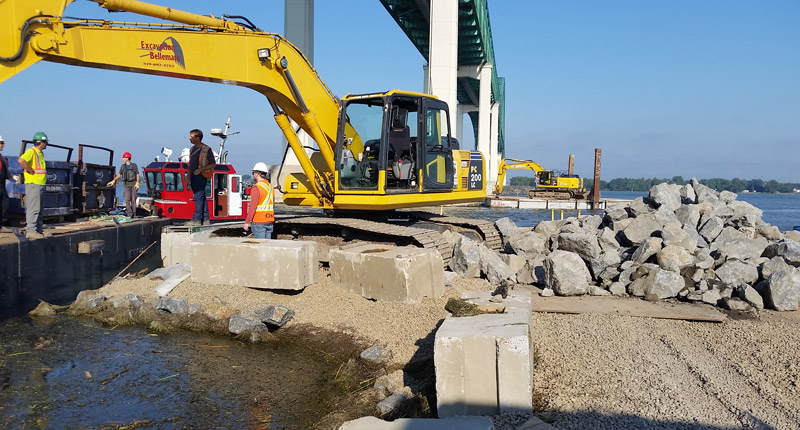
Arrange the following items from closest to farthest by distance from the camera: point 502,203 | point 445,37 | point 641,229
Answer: point 641,229 < point 445,37 < point 502,203

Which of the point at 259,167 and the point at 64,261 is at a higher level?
the point at 259,167

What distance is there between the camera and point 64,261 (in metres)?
9.05

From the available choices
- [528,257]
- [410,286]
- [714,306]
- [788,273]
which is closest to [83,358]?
[410,286]

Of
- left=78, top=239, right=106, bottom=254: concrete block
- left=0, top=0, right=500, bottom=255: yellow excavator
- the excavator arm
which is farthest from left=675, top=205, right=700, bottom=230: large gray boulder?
left=78, top=239, right=106, bottom=254: concrete block

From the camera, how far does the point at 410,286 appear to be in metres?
7.43

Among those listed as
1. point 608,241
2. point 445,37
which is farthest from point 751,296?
point 445,37

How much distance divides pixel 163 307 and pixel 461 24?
30.0 metres

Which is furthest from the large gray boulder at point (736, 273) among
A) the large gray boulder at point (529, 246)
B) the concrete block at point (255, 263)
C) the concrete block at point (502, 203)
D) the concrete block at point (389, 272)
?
the concrete block at point (502, 203)

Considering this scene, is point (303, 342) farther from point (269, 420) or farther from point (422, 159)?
point (422, 159)

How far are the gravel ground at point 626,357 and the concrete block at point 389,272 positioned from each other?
132 mm

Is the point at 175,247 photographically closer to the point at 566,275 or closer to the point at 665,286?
the point at 566,275

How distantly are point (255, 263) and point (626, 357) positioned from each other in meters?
4.94

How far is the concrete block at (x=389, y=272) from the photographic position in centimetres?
745

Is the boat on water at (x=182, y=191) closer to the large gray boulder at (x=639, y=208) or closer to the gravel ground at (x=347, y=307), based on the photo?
the gravel ground at (x=347, y=307)
